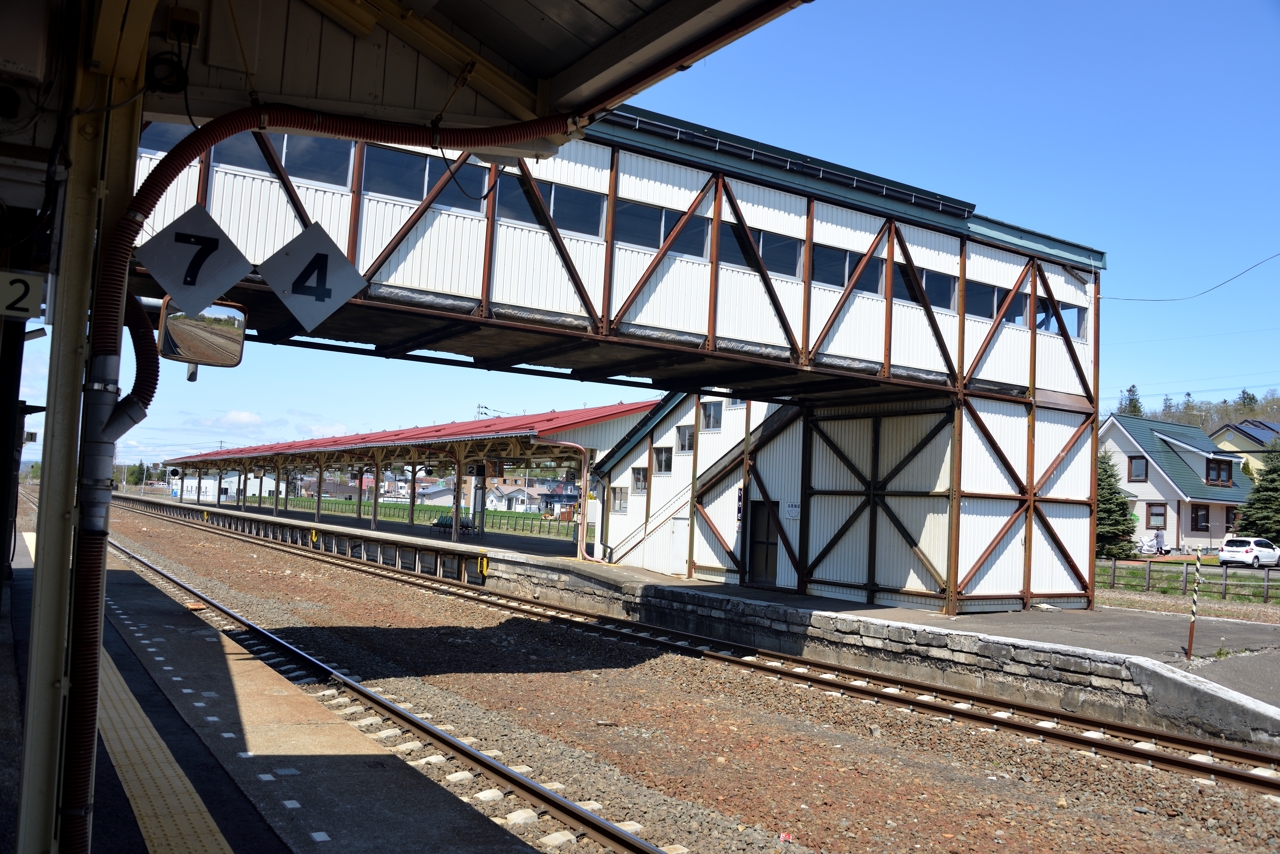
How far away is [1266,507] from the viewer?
1854 inches

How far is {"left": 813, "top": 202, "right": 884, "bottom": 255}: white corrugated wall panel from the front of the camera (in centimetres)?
1602

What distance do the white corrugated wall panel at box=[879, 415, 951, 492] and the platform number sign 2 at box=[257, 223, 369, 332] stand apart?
1390 cm

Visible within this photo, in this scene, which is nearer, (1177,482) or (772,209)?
(772,209)

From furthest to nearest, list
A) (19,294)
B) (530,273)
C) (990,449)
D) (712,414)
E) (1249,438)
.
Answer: (1249,438)
(712,414)
(990,449)
(530,273)
(19,294)

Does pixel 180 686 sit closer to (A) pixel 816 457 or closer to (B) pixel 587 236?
(B) pixel 587 236

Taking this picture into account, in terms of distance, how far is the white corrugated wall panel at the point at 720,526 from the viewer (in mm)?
21875

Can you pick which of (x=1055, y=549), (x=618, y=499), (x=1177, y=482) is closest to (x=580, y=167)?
(x=1055, y=549)

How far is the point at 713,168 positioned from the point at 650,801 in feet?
34.1

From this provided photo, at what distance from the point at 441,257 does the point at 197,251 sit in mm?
7100

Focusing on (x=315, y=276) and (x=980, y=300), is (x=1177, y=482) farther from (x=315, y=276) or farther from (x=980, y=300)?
(x=315, y=276)

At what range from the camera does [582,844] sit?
6.03 meters

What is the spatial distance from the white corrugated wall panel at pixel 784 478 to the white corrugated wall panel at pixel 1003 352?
160 inches

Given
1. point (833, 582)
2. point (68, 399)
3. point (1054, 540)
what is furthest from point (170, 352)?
point (1054, 540)

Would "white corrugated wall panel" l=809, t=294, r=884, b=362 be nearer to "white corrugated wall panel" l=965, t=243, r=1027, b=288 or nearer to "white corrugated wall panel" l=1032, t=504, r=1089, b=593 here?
"white corrugated wall panel" l=965, t=243, r=1027, b=288
